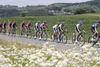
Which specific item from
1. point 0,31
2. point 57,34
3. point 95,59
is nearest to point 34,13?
point 0,31

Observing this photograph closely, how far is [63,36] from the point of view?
17.2m

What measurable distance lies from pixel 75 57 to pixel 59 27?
12.3 metres

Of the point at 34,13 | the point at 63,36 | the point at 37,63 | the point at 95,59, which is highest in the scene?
the point at 37,63

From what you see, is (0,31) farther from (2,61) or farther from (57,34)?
(2,61)

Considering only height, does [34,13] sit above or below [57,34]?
below

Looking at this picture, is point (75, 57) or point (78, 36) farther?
point (78, 36)

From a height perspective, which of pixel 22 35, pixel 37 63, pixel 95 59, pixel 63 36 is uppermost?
pixel 37 63

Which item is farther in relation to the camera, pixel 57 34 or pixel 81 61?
pixel 57 34

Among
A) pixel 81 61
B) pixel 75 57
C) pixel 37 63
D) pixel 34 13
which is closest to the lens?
pixel 37 63

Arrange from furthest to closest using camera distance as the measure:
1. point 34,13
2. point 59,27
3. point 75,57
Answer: point 34,13
point 59,27
point 75,57

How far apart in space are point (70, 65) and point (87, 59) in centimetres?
51

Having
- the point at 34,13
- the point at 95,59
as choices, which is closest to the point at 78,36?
the point at 95,59

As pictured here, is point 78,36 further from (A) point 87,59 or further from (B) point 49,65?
(B) point 49,65

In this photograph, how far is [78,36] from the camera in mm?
15633
